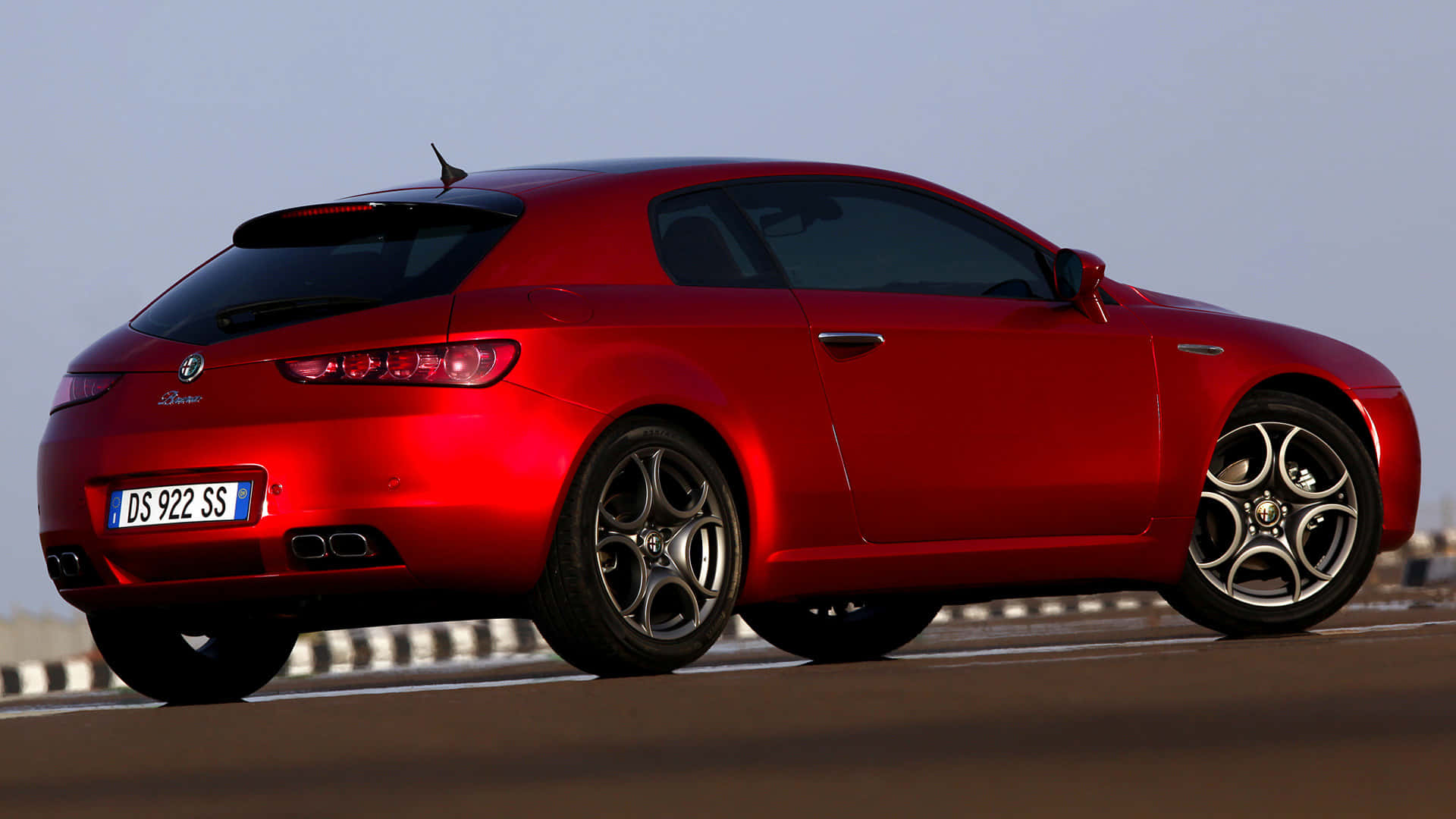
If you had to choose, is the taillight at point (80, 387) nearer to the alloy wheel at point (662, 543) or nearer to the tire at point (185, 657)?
the tire at point (185, 657)

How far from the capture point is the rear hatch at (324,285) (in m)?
6.05

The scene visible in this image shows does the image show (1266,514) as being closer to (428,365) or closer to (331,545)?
(428,365)

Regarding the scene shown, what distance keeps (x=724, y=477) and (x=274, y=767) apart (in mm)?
2316

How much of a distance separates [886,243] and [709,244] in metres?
0.78

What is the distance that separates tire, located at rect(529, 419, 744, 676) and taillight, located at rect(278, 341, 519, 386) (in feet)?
1.26

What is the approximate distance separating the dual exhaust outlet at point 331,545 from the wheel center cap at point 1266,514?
337cm

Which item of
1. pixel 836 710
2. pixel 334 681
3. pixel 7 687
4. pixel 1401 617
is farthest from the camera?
pixel 7 687

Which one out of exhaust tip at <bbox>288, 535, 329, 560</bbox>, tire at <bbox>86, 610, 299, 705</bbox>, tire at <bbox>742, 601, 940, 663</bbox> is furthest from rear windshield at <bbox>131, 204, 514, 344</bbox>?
tire at <bbox>742, 601, 940, 663</bbox>

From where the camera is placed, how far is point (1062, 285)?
7527mm

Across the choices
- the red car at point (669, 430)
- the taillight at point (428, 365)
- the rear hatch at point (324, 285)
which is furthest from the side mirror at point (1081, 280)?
the taillight at point (428, 365)

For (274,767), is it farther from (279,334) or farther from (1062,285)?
(1062,285)

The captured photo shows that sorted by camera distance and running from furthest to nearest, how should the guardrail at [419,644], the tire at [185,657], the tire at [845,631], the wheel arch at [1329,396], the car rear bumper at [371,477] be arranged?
the guardrail at [419,644] < the tire at [845,631] < the wheel arch at [1329,396] < the tire at [185,657] < the car rear bumper at [371,477]

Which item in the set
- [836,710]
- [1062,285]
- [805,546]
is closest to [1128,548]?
[1062,285]

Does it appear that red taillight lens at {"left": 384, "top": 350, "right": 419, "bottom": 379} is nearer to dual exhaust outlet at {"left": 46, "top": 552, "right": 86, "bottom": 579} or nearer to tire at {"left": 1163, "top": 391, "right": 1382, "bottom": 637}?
dual exhaust outlet at {"left": 46, "top": 552, "right": 86, "bottom": 579}
